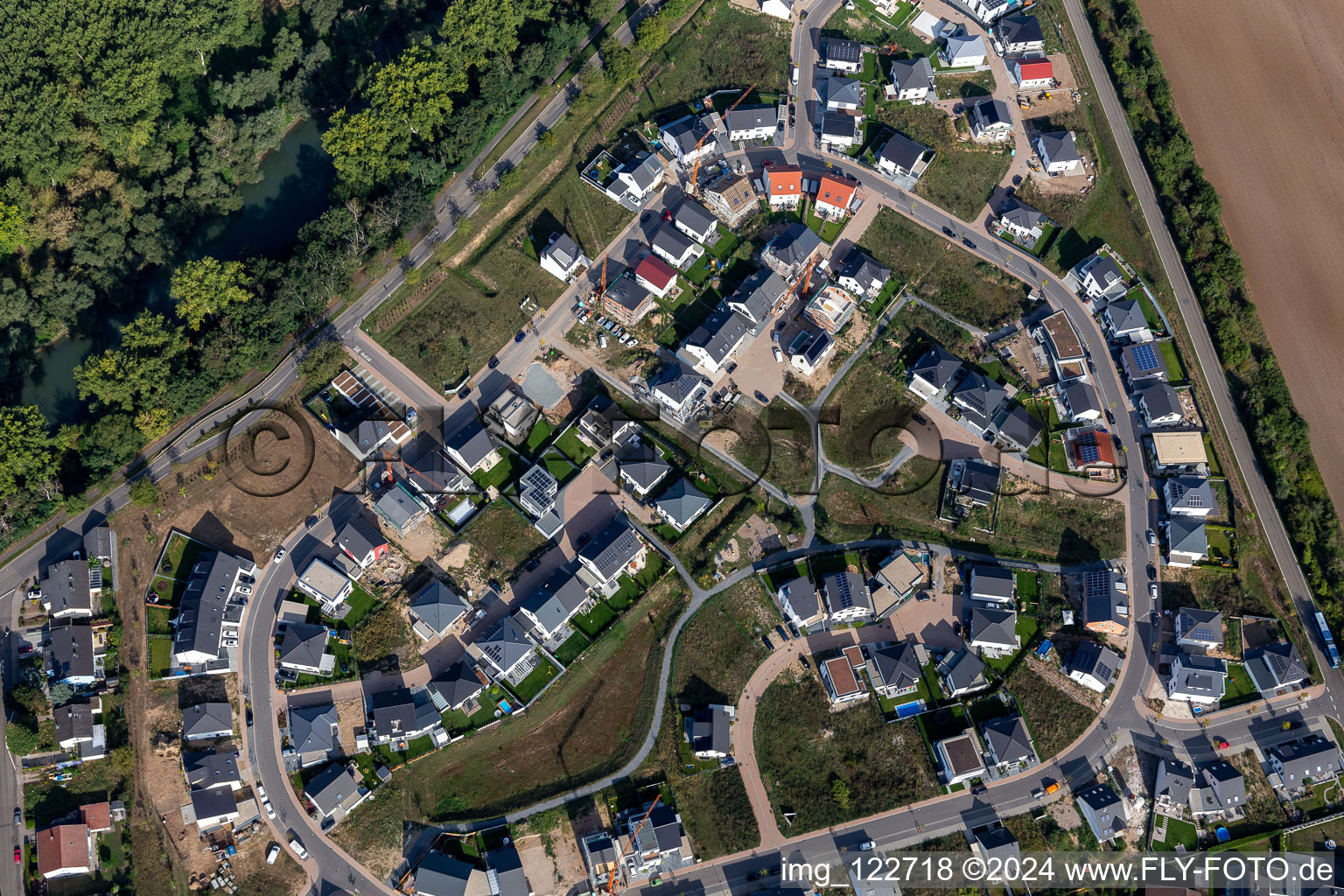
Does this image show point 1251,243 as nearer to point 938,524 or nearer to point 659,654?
point 938,524

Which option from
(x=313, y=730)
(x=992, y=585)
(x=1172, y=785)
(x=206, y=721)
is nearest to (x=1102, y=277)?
(x=992, y=585)

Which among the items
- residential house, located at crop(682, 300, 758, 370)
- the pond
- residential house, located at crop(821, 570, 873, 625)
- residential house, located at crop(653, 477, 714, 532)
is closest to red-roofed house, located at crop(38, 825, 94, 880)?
the pond

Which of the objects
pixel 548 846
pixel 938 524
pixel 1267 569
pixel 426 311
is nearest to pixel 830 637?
pixel 938 524

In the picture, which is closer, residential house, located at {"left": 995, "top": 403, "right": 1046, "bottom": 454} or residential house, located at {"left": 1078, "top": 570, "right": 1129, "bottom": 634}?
residential house, located at {"left": 1078, "top": 570, "right": 1129, "bottom": 634}

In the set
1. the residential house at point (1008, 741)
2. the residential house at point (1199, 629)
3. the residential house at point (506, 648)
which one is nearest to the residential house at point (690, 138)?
Result: the residential house at point (506, 648)

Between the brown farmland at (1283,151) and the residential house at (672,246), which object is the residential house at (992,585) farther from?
the residential house at (672,246)

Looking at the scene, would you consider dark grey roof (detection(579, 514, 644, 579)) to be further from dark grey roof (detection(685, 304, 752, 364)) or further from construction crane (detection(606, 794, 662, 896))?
construction crane (detection(606, 794, 662, 896))

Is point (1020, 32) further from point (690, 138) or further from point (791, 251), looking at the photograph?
point (690, 138)
